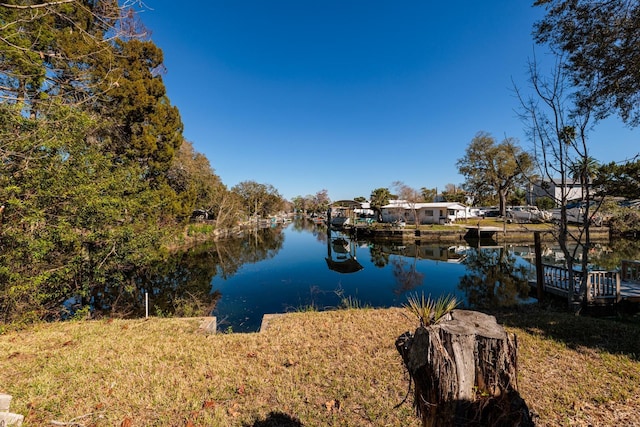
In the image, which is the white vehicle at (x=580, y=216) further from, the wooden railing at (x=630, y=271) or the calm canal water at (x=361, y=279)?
the calm canal water at (x=361, y=279)

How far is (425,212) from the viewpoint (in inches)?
1310

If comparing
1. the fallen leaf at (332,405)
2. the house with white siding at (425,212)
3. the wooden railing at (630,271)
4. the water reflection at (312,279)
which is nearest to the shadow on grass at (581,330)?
the water reflection at (312,279)

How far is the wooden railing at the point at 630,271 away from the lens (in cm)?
→ 796

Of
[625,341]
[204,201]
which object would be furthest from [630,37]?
[204,201]

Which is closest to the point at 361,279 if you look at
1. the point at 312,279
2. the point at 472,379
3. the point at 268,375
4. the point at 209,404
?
the point at 312,279

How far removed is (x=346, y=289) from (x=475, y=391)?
972 centimetres

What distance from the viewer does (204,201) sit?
27.8 meters

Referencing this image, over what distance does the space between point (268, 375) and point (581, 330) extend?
208 inches

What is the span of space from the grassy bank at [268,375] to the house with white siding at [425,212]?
28324mm

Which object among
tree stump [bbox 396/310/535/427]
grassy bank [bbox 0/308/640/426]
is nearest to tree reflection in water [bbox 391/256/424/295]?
grassy bank [bbox 0/308/640/426]

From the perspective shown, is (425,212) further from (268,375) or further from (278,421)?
(278,421)

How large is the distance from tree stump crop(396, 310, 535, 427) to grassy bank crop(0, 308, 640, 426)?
155 centimetres

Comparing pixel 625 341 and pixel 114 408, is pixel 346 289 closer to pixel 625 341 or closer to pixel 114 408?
pixel 625 341

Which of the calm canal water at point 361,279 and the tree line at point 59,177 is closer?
the tree line at point 59,177
